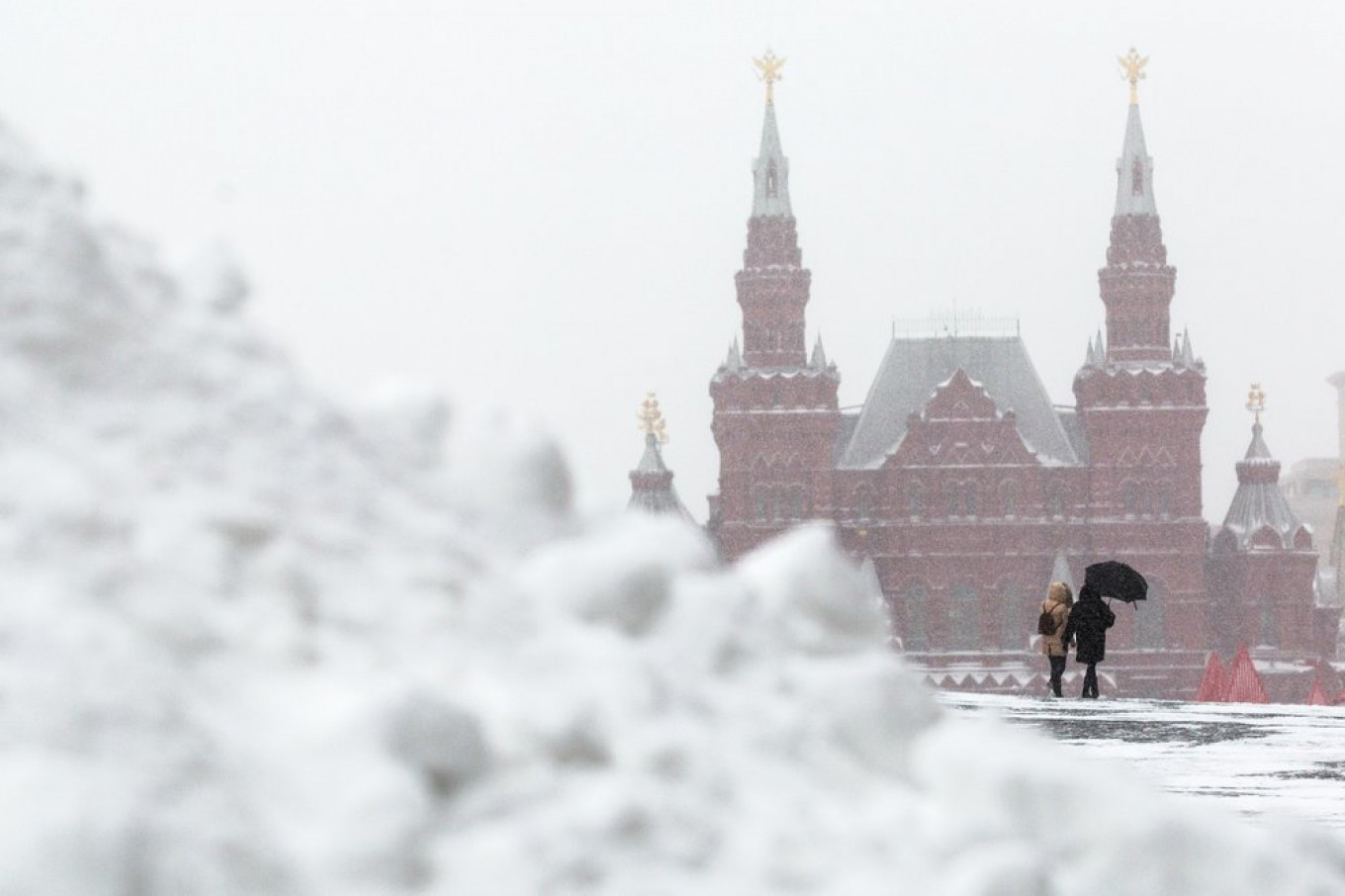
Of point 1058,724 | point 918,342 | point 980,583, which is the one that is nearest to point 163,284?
point 1058,724

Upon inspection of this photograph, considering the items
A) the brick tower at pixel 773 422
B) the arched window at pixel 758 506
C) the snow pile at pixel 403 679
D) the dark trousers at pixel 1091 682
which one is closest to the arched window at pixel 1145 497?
the brick tower at pixel 773 422

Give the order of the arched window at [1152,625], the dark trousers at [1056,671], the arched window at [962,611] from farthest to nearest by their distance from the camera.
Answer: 1. the arched window at [962,611]
2. the arched window at [1152,625]
3. the dark trousers at [1056,671]

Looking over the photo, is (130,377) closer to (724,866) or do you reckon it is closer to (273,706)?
(273,706)

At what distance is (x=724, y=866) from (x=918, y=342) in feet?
206

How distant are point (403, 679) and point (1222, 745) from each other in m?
A: 6.29

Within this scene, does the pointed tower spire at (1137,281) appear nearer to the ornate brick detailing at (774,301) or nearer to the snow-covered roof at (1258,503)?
the snow-covered roof at (1258,503)

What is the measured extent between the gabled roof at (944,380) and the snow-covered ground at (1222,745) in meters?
48.9

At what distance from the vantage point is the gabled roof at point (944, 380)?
60875 mm

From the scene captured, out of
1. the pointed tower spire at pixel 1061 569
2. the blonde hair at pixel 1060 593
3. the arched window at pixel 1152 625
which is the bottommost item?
the arched window at pixel 1152 625

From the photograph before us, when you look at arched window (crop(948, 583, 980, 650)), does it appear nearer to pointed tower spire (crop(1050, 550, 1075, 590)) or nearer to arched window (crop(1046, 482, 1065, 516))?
pointed tower spire (crop(1050, 550, 1075, 590))

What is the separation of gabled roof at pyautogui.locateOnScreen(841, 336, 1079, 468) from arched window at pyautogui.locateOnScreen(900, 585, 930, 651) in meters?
3.64

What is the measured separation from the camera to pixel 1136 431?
5925cm

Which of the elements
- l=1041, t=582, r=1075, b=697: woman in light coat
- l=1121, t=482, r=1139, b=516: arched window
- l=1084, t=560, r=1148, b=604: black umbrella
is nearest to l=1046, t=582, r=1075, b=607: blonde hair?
l=1041, t=582, r=1075, b=697: woman in light coat

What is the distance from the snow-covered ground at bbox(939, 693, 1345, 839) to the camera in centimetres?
541
